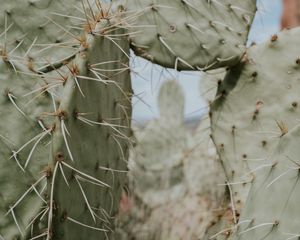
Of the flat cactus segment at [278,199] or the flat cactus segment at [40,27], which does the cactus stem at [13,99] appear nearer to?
the flat cactus segment at [40,27]

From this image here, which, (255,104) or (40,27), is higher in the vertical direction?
(40,27)

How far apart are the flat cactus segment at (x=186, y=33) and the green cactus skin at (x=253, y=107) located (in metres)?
0.07

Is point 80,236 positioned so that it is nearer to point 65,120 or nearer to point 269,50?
point 65,120

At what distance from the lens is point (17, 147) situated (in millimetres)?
1405

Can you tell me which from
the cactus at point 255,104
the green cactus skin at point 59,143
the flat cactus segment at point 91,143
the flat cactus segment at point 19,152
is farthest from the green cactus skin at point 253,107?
the flat cactus segment at point 19,152

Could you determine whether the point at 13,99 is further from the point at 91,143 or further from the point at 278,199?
the point at 278,199

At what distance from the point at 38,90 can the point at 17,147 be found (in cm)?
13

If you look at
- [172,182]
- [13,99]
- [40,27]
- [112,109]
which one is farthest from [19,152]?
[172,182]

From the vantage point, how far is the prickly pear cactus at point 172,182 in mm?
2646

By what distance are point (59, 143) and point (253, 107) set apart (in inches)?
28.3

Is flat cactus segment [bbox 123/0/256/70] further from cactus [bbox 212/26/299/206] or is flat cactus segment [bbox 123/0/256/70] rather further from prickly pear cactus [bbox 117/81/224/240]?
prickly pear cactus [bbox 117/81/224/240]

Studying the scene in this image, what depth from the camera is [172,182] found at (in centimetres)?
345

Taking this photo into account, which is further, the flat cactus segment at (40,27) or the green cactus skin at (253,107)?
the green cactus skin at (253,107)

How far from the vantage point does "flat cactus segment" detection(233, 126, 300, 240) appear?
1.26 meters
